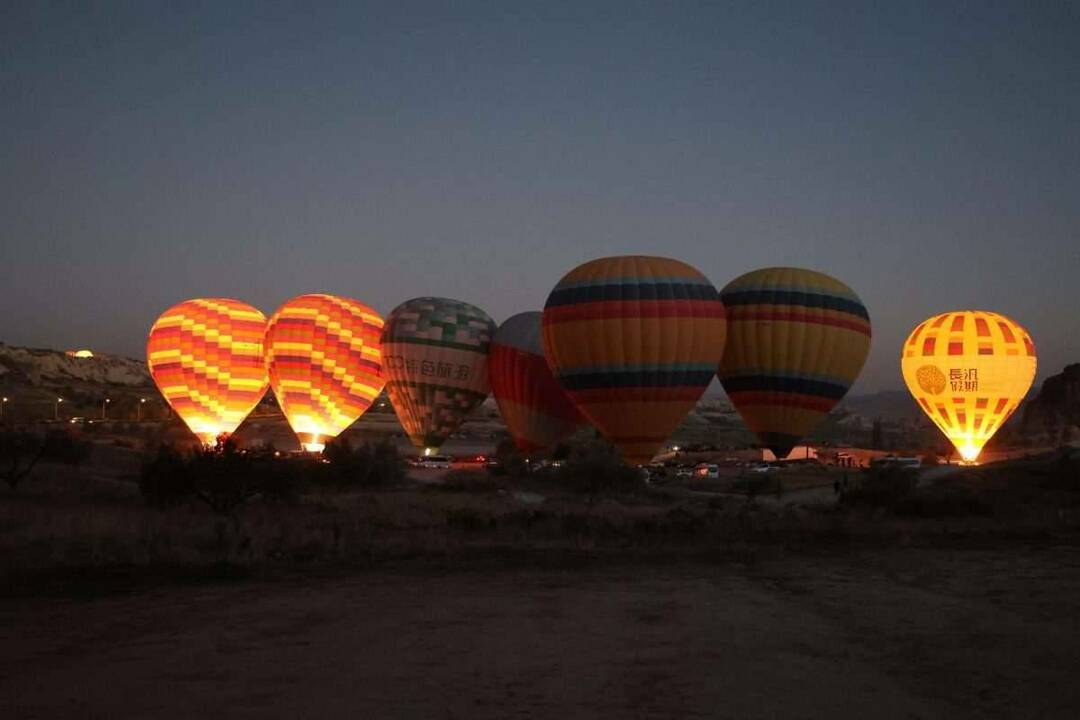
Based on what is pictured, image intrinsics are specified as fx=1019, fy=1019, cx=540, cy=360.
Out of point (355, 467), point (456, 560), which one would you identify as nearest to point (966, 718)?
point (456, 560)

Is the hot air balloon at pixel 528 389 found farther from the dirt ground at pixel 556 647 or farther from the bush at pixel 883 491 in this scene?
the dirt ground at pixel 556 647

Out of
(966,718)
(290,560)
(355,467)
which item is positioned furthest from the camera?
(355,467)

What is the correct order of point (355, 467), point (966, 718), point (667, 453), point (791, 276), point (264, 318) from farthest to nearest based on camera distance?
1. point (667, 453)
2. point (264, 318)
3. point (355, 467)
4. point (791, 276)
5. point (966, 718)

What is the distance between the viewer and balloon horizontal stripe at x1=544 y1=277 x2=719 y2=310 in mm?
24688

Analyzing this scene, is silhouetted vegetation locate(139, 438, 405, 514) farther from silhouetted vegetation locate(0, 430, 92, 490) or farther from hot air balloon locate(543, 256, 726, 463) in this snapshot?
hot air balloon locate(543, 256, 726, 463)

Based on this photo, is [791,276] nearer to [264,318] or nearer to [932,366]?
[932,366]

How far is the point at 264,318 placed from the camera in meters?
37.9

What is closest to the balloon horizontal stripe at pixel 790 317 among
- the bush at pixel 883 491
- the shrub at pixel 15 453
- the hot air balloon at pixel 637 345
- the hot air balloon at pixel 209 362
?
the hot air balloon at pixel 637 345

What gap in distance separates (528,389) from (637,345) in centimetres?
853

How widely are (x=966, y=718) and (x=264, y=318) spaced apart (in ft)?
111

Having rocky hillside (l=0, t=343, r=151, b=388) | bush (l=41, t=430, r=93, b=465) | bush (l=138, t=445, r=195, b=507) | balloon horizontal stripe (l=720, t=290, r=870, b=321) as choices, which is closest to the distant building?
balloon horizontal stripe (l=720, t=290, r=870, b=321)

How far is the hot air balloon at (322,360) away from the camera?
34.8 metres

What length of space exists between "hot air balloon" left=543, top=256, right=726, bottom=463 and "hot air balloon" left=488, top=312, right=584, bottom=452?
6296 mm

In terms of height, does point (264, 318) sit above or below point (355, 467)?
above
